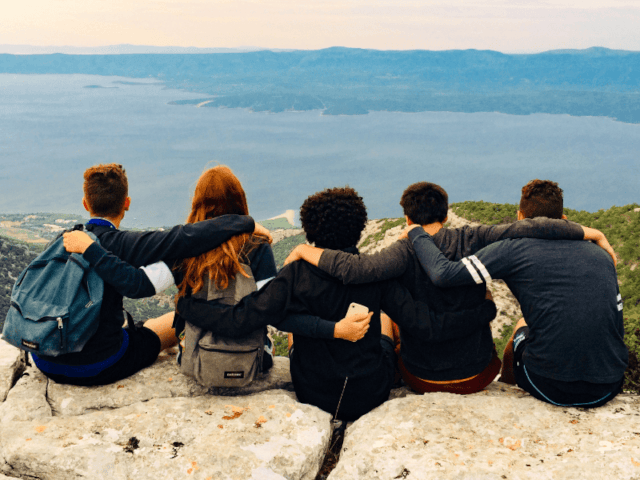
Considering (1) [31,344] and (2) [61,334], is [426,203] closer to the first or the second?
(2) [61,334]

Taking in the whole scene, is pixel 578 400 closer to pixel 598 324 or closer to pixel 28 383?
pixel 598 324

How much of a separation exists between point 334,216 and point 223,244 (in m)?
1.12

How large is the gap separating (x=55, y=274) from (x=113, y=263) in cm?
63

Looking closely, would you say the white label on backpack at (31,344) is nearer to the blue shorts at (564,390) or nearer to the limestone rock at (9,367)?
the limestone rock at (9,367)

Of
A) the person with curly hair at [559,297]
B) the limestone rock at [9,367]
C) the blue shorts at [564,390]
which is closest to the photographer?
the person with curly hair at [559,297]

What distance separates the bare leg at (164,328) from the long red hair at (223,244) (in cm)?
149

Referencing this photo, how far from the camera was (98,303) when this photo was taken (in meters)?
4.28

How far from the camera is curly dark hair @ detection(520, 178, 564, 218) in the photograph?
4406 mm

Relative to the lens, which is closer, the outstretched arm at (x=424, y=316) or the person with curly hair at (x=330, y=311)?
the person with curly hair at (x=330, y=311)

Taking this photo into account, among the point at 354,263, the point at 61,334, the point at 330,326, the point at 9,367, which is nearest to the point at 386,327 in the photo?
the point at 330,326

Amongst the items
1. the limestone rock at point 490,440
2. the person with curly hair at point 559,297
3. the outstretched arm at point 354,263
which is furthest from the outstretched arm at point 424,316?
the limestone rock at point 490,440

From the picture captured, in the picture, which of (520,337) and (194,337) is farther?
(520,337)

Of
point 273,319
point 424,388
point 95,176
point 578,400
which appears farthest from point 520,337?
point 95,176

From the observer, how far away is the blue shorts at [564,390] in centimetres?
430
